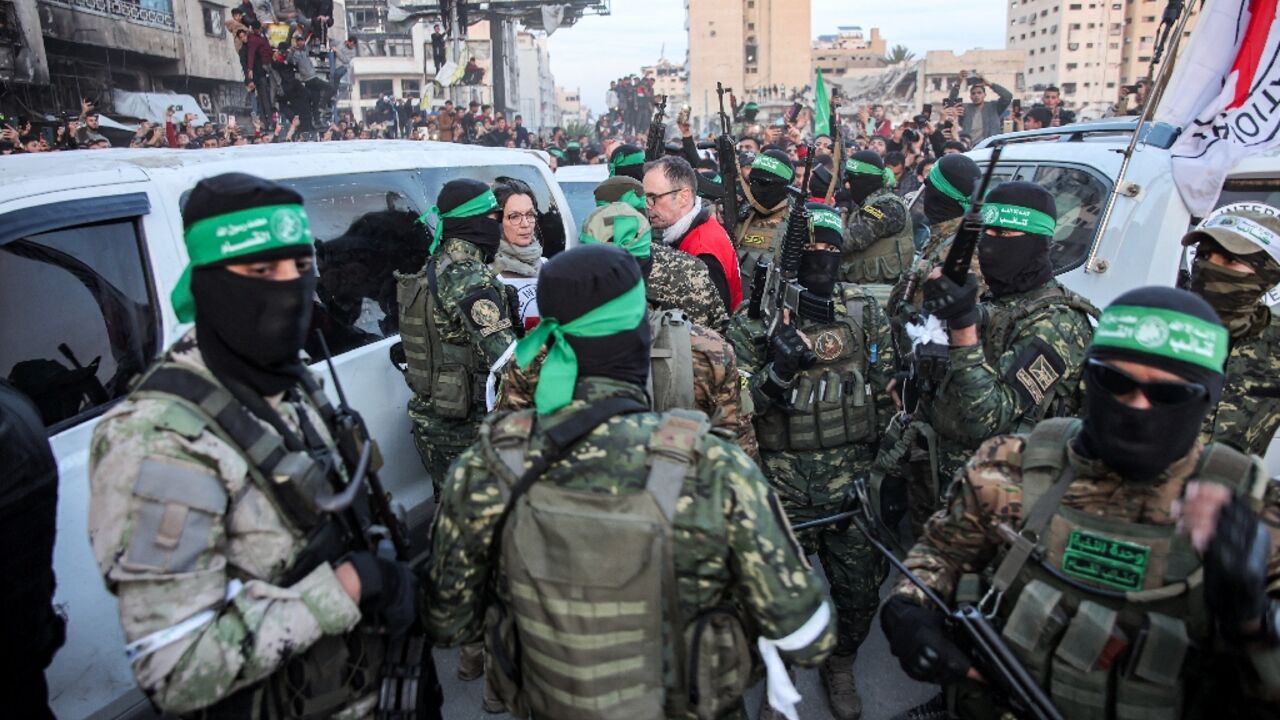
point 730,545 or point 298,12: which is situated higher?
point 298,12

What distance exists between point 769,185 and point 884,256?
961 millimetres

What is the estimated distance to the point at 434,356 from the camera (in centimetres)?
364

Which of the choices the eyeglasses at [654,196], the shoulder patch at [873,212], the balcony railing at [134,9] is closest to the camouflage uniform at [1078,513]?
the eyeglasses at [654,196]

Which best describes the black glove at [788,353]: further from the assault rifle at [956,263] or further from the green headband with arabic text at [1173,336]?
the green headband with arabic text at [1173,336]

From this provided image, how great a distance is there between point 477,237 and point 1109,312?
2.66 m

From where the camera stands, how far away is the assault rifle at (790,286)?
331 cm

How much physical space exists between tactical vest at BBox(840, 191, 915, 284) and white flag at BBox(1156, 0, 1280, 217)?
1816 mm

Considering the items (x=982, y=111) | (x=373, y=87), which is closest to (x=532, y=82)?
(x=373, y=87)

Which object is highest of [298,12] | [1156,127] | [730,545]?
[298,12]

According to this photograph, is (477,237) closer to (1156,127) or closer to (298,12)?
(1156,127)

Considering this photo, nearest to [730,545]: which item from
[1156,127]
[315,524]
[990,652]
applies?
[990,652]

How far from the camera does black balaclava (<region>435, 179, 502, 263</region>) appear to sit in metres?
3.66

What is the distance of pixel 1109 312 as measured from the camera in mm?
1787

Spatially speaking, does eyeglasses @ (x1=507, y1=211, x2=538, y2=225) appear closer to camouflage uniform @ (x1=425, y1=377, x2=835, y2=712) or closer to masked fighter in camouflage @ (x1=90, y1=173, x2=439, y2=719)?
masked fighter in camouflage @ (x1=90, y1=173, x2=439, y2=719)
